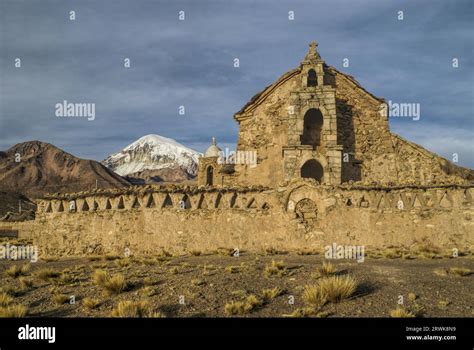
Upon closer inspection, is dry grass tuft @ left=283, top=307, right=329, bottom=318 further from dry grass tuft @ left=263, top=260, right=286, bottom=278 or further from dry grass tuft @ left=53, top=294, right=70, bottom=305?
dry grass tuft @ left=53, top=294, right=70, bottom=305

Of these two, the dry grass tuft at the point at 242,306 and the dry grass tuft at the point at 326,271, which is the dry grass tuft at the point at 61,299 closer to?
the dry grass tuft at the point at 242,306

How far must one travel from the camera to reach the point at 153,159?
11688 centimetres

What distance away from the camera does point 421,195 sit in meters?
14.8

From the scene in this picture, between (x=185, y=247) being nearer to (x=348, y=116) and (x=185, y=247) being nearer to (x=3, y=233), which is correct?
(x=348, y=116)

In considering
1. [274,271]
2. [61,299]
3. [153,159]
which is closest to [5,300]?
[61,299]

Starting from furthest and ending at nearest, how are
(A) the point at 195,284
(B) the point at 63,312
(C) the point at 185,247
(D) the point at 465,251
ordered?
1. (C) the point at 185,247
2. (D) the point at 465,251
3. (A) the point at 195,284
4. (B) the point at 63,312

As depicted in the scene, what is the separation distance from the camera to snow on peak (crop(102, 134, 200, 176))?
11281 centimetres

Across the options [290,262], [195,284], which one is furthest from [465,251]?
[195,284]

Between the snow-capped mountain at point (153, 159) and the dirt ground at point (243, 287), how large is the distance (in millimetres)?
93591

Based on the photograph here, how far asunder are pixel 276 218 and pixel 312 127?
11332 millimetres

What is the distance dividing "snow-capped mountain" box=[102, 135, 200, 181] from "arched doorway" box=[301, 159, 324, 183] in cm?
8233

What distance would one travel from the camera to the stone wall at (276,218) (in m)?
14.5

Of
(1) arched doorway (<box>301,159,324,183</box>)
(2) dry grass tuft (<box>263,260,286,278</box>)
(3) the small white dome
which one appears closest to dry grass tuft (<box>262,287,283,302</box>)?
(2) dry grass tuft (<box>263,260,286,278</box>)

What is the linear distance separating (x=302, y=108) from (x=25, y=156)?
75.1 metres
